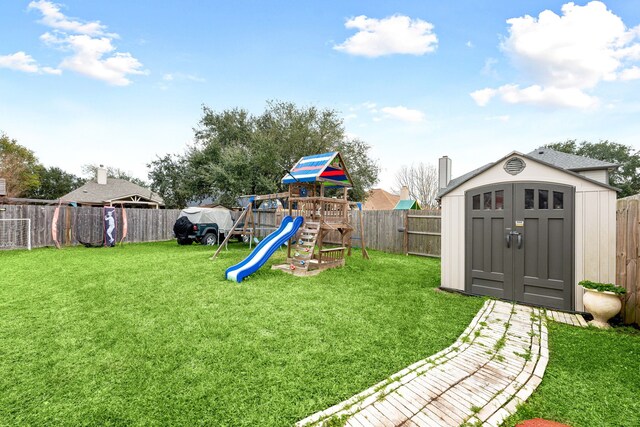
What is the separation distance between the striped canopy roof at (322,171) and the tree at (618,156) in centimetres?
2645

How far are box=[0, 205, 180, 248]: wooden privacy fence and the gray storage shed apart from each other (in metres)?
14.6

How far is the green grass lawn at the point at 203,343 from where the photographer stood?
6.96ft

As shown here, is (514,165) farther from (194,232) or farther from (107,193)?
(107,193)

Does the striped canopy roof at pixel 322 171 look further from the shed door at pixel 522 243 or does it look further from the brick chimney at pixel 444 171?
the brick chimney at pixel 444 171

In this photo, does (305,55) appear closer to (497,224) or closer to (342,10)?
(342,10)

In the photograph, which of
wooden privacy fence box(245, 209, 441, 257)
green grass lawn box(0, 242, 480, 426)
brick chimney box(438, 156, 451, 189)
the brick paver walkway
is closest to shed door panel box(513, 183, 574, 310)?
green grass lawn box(0, 242, 480, 426)

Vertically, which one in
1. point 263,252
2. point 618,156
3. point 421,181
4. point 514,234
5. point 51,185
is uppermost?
point 618,156

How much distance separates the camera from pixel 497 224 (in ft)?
16.0

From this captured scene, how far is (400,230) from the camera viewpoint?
10805 mm

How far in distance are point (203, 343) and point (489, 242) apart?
4.87 metres

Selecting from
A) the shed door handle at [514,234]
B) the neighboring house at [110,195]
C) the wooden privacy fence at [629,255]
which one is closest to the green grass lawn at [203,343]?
the shed door handle at [514,234]

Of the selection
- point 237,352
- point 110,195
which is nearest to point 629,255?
point 237,352

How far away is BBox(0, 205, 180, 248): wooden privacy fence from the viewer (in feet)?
37.2

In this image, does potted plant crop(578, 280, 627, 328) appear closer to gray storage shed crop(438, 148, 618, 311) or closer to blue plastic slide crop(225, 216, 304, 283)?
gray storage shed crop(438, 148, 618, 311)
